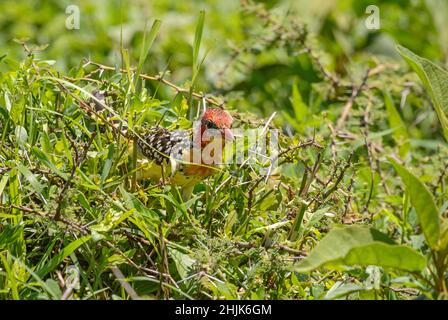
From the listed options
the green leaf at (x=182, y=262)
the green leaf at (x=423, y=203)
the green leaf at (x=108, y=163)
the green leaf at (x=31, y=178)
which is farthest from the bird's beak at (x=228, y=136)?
the green leaf at (x=423, y=203)

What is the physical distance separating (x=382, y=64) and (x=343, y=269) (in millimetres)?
2061

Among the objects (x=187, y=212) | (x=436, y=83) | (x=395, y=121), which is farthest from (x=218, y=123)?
(x=395, y=121)

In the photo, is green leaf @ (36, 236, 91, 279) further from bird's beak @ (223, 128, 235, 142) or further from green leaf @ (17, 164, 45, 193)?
bird's beak @ (223, 128, 235, 142)

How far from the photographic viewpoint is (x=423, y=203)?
200 cm

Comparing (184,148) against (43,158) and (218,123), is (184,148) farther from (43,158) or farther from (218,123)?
(43,158)

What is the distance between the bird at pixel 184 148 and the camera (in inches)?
102

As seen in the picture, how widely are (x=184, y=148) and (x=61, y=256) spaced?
2.32 feet

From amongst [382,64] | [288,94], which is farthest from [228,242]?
[288,94]

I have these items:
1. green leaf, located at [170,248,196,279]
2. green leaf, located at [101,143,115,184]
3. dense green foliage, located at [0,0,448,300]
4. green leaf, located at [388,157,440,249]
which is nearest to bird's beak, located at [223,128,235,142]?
dense green foliage, located at [0,0,448,300]

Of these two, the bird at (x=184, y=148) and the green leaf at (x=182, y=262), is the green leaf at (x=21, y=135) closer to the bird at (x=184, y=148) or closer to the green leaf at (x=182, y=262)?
the bird at (x=184, y=148)

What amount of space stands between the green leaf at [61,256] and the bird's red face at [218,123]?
2.35ft

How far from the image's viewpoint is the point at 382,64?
4066 mm

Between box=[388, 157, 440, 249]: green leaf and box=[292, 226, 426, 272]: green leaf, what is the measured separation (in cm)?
11
